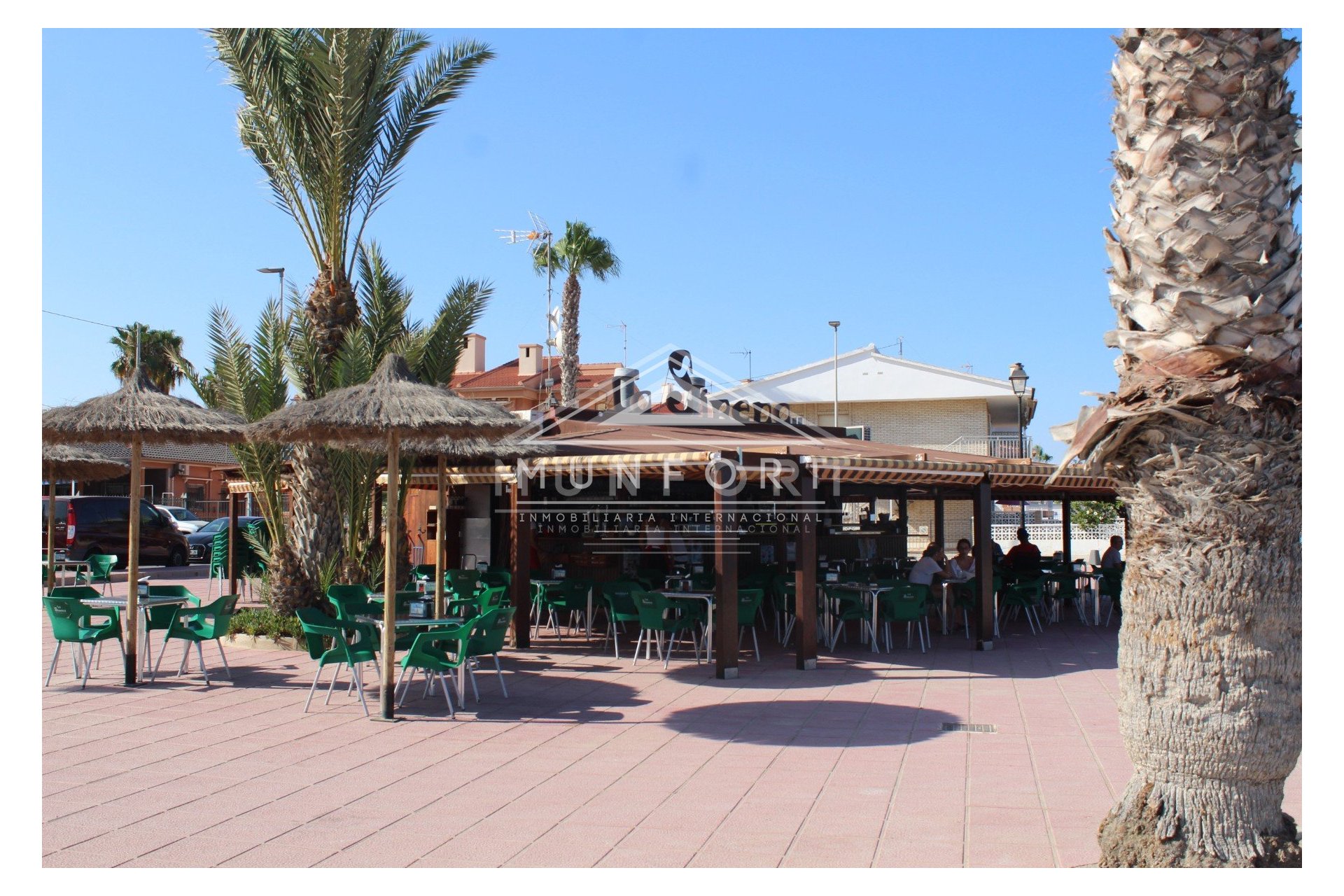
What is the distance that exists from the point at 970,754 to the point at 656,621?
3.91 meters

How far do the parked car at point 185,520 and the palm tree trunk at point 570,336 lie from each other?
1019 cm

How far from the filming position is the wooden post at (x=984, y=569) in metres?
11.8

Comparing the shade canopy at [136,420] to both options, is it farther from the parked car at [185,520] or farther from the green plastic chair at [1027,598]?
the parked car at [185,520]

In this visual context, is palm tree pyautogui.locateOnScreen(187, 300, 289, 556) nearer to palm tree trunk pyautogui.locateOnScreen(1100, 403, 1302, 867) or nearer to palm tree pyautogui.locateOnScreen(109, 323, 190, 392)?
palm tree trunk pyautogui.locateOnScreen(1100, 403, 1302, 867)

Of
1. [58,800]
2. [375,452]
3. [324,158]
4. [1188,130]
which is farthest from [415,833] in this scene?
[324,158]

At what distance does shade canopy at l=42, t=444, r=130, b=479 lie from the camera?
12203 mm

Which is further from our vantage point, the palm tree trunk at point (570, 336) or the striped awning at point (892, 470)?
the palm tree trunk at point (570, 336)

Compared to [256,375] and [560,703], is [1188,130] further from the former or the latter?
[256,375]

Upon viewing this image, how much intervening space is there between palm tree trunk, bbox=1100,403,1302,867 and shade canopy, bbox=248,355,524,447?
5.10 metres

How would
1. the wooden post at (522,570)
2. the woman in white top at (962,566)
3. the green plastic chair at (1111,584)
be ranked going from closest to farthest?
the wooden post at (522,570)
the woman in white top at (962,566)
the green plastic chair at (1111,584)

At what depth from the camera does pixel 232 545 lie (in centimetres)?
1659

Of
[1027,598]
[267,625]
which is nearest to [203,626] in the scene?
[267,625]

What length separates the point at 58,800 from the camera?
5.27m

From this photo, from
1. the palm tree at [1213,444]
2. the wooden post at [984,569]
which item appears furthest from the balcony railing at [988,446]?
the palm tree at [1213,444]
